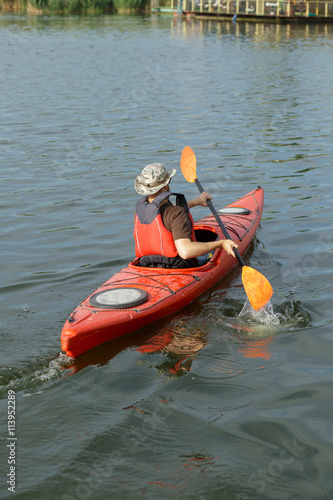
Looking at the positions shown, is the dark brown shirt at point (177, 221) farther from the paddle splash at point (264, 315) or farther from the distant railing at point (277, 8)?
the distant railing at point (277, 8)

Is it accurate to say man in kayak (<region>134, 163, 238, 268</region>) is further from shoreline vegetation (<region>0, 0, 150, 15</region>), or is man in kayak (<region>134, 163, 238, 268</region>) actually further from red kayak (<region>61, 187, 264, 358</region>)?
shoreline vegetation (<region>0, 0, 150, 15</region>)

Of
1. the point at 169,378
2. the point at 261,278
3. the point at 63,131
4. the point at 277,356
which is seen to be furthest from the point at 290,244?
the point at 63,131

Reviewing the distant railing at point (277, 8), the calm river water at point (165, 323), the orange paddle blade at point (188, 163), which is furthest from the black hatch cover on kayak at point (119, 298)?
the distant railing at point (277, 8)

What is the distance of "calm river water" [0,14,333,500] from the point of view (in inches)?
Result: 129

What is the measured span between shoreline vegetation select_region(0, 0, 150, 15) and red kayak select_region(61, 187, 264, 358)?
39941mm

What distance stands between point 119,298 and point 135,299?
0.41 ft

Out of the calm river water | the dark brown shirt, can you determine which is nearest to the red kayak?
the calm river water

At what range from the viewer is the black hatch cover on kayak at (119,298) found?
4672 mm

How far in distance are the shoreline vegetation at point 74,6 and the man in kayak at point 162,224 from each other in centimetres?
4022

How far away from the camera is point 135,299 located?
4.77 m

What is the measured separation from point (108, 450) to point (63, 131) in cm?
995

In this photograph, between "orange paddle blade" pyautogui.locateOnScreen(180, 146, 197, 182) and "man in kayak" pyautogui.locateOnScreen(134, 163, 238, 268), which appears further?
"orange paddle blade" pyautogui.locateOnScreen(180, 146, 197, 182)

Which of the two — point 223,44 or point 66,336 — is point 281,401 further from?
point 223,44

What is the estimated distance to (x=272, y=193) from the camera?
8.70m
